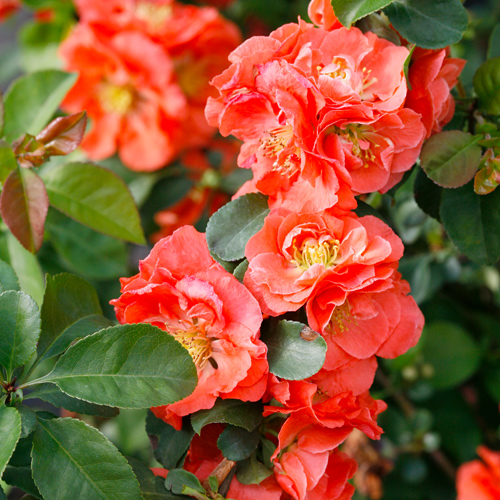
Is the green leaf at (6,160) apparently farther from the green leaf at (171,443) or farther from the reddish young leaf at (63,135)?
the green leaf at (171,443)

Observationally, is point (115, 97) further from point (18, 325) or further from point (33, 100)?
point (18, 325)

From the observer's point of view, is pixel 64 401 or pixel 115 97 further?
pixel 115 97

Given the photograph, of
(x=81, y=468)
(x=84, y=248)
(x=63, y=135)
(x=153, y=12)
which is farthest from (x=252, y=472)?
(x=153, y=12)

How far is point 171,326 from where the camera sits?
55cm

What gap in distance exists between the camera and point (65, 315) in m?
0.58

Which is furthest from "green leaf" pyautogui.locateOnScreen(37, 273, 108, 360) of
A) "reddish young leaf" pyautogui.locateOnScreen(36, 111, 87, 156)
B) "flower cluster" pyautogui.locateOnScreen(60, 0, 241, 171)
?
"flower cluster" pyautogui.locateOnScreen(60, 0, 241, 171)

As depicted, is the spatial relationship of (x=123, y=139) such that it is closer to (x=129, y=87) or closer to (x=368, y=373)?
(x=129, y=87)

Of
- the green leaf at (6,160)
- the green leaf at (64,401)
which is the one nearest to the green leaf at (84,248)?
the green leaf at (6,160)

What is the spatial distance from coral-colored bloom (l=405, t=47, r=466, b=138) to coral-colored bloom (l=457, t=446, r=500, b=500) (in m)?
0.62

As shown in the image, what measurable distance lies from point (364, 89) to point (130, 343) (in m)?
0.34

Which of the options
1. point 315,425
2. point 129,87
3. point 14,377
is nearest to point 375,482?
point 315,425

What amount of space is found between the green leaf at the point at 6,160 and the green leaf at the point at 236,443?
0.39 meters

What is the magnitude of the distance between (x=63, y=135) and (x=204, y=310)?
28cm

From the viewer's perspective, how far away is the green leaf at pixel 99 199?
0.71m
